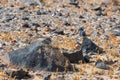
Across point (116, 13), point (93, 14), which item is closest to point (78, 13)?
point (93, 14)

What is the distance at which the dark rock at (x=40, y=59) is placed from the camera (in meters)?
11.1

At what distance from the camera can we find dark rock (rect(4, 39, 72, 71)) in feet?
36.4

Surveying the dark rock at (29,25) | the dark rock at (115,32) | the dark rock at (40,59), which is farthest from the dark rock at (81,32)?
the dark rock at (40,59)

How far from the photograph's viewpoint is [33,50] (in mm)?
11312

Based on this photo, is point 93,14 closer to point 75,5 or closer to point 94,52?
point 75,5

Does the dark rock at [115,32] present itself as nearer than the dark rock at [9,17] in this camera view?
Yes

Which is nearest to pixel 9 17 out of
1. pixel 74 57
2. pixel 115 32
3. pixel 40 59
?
pixel 115 32

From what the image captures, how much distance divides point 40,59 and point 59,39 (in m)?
3.52

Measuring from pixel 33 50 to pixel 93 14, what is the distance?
8.55m

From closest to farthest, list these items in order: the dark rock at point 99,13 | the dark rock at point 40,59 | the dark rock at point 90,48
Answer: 1. the dark rock at point 40,59
2. the dark rock at point 90,48
3. the dark rock at point 99,13

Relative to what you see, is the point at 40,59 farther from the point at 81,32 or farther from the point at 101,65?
the point at 81,32

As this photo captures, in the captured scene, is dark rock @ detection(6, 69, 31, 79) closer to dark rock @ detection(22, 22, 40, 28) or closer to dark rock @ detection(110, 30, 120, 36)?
dark rock @ detection(22, 22, 40, 28)

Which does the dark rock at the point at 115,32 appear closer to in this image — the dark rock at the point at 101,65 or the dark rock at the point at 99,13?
the dark rock at the point at 99,13

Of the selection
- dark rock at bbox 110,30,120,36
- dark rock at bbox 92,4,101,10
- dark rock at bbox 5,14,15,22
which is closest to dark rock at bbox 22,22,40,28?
dark rock at bbox 5,14,15,22
